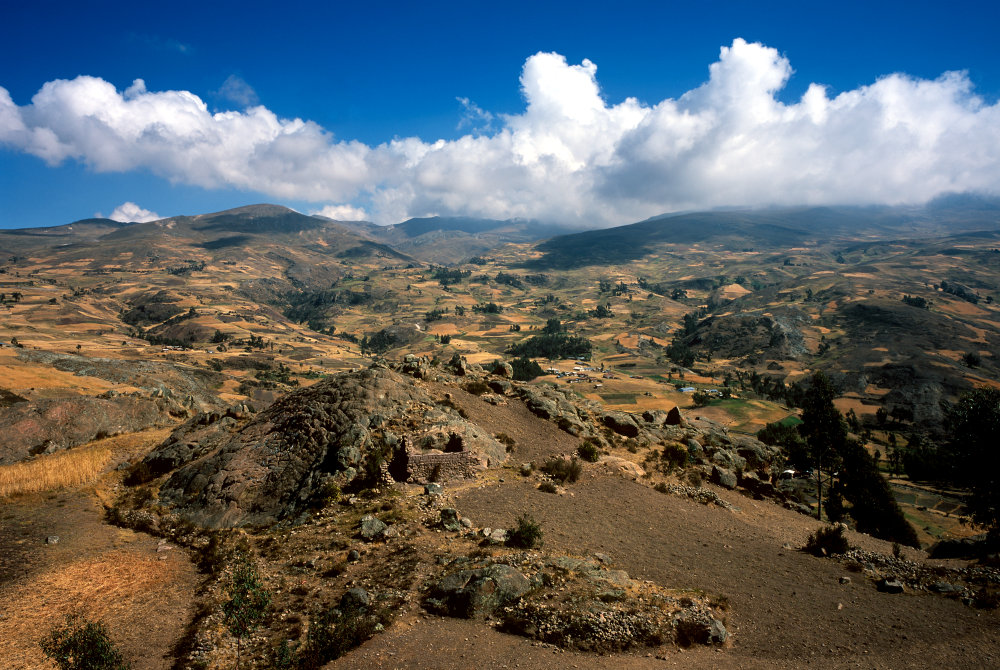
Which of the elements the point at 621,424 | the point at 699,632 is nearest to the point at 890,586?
the point at 699,632

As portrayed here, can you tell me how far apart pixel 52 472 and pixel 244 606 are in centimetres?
1908

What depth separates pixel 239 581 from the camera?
14.7 m

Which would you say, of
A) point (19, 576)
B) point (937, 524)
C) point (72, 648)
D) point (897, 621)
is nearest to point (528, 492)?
point (897, 621)

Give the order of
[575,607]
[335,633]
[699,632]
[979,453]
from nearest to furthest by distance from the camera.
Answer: [335,633]
[699,632]
[575,607]
[979,453]

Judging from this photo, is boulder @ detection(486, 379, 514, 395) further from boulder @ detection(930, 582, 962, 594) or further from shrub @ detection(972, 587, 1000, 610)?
shrub @ detection(972, 587, 1000, 610)

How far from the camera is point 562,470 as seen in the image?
24359 millimetres

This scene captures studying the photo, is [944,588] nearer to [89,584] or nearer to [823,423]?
[823,423]

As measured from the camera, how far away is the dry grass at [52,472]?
22.1 m

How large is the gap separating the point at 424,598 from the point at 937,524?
7508cm

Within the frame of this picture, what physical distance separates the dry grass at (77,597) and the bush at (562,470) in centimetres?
1684

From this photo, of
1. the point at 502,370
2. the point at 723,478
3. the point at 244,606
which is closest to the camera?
the point at 244,606

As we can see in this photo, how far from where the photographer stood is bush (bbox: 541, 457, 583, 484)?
24047mm

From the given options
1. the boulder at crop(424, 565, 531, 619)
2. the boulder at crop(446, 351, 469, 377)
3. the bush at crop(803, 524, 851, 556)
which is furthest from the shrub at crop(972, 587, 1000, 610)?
the boulder at crop(446, 351, 469, 377)

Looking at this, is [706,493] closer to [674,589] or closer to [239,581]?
[674,589]
